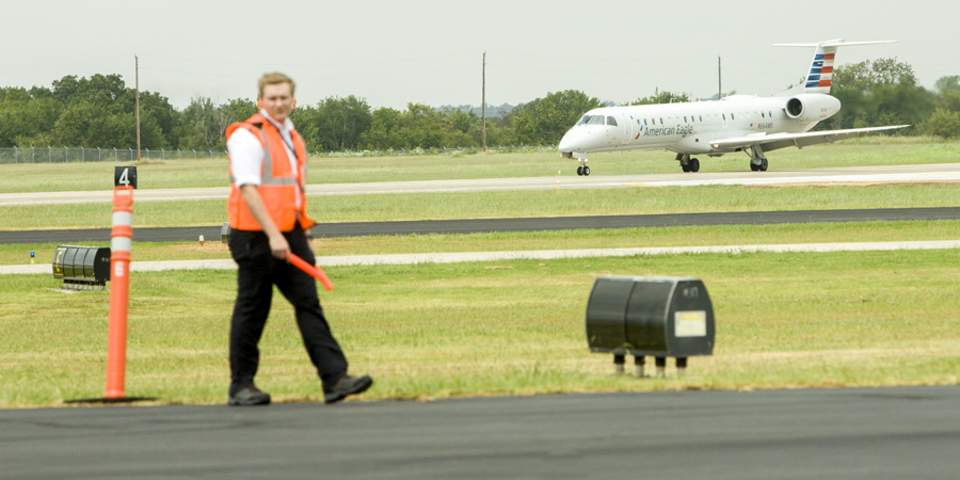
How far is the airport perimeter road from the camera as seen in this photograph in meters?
7.09

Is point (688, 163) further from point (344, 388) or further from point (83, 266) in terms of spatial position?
point (344, 388)

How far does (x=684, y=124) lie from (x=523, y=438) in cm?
6456

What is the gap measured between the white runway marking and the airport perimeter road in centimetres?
1996

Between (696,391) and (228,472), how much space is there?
3.35 metres

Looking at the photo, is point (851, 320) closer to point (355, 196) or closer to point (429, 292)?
point (429, 292)

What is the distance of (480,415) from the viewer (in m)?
8.66

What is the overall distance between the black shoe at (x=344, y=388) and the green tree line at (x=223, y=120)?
468 feet

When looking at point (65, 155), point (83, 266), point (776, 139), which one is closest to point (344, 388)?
point (83, 266)

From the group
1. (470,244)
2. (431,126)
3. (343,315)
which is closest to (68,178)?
(470,244)

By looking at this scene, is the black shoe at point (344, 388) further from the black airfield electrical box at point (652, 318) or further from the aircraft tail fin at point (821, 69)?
the aircraft tail fin at point (821, 69)

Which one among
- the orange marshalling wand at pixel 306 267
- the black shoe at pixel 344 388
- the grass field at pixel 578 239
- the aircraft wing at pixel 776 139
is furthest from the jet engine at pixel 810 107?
the black shoe at pixel 344 388

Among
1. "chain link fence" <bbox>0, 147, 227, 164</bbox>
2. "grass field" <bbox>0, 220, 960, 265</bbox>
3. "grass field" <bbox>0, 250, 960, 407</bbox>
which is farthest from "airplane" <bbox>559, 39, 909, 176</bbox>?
"chain link fence" <bbox>0, 147, 227, 164</bbox>

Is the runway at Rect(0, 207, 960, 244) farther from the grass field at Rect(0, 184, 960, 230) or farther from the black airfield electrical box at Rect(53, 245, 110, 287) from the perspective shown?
the black airfield electrical box at Rect(53, 245, 110, 287)

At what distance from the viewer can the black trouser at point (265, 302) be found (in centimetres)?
956
